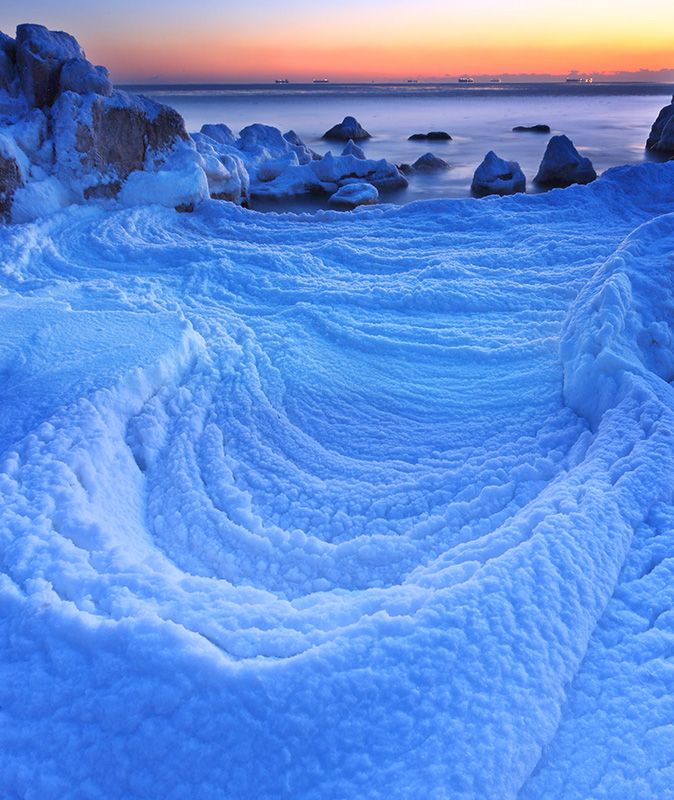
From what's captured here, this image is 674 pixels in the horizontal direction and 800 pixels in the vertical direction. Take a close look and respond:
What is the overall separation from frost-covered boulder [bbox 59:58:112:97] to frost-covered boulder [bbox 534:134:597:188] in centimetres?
805

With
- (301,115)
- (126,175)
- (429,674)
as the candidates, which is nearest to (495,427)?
(429,674)

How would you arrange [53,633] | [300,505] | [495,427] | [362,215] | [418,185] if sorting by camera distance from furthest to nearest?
[418,185] → [362,215] → [495,427] → [300,505] → [53,633]

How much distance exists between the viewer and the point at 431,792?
888 mm

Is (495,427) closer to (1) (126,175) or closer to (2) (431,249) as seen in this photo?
(2) (431,249)

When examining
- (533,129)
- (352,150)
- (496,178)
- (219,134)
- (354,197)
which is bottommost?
(354,197)

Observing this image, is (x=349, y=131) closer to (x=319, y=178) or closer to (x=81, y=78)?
(x=319, y=178)

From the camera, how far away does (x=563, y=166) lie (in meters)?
9.98

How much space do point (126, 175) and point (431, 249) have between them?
3.40 metres

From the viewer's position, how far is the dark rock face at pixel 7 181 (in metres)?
4.55

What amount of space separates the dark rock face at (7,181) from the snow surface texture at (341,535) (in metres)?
1.24

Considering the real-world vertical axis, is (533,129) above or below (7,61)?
above

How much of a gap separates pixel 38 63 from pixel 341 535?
6285mm

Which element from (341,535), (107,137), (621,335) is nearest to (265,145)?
(107,137)

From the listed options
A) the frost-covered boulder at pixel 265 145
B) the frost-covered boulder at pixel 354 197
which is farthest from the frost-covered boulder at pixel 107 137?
→ the frost-covered boulder at pixel 265 145
